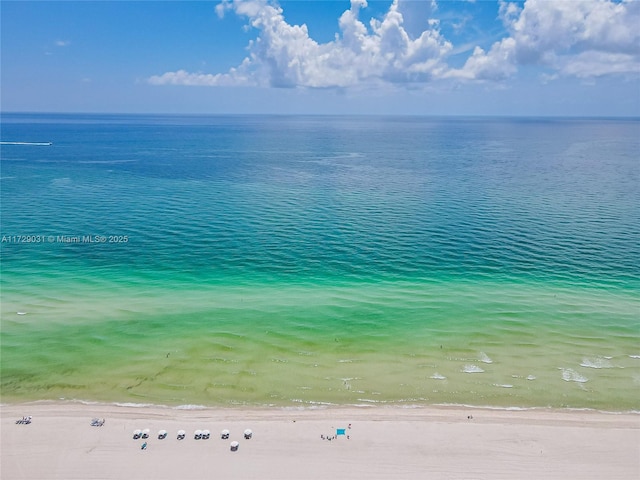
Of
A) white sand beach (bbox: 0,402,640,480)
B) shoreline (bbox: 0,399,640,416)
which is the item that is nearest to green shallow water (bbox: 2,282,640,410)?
shoreline (bbox: 0,399,640,416)

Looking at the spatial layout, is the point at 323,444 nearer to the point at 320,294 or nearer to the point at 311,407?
the point at 311,407

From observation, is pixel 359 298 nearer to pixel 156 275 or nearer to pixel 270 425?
pixel 270 425

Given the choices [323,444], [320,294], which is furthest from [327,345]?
[323,444]

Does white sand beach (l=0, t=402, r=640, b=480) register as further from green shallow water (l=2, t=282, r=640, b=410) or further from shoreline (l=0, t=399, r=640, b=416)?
green shallow water (l=2, t=282, r=640, b=410)

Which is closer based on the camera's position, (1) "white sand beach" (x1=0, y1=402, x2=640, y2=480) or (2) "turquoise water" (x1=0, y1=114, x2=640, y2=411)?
(1) "white sand beach" (x1=0, y1=402, x2=640, y2=480)

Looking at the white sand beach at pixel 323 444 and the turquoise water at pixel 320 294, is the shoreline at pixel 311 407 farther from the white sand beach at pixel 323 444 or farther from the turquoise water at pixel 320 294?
the turquoise water at pixel 320 294

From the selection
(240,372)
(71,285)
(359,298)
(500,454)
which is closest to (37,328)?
(71,285)
